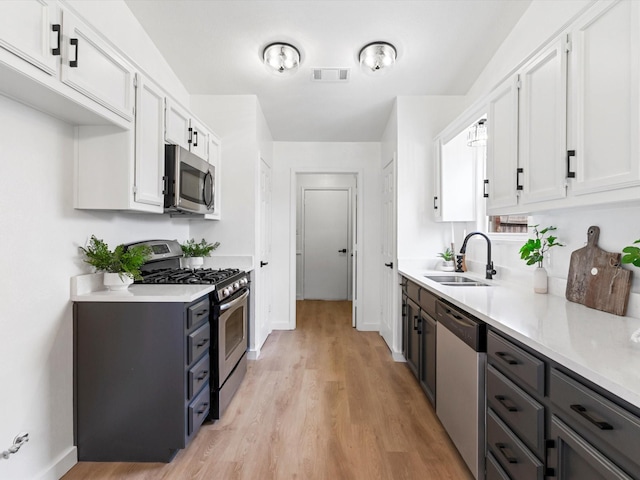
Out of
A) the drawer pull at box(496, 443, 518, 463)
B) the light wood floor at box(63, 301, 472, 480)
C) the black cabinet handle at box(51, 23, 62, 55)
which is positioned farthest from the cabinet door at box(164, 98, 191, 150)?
the drawer pull at box(496, 443, 518, 463)

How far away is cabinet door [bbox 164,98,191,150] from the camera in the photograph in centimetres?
231

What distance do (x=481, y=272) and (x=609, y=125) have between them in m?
1.88

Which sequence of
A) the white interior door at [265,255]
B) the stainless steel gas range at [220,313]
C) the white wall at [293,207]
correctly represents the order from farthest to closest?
the white wall at [293,207] → the white interior door at [265,255] → the stainless steel gas range at [220,313]

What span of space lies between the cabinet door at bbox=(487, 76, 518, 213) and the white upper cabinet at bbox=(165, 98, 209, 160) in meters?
2.13

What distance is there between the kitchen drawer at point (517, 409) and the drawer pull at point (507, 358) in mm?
78

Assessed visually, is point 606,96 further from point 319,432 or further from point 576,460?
point 319,432

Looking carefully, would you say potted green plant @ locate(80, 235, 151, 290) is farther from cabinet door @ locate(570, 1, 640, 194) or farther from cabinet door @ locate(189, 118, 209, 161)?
cabinet door @ locate(570, 1, 640, 194)

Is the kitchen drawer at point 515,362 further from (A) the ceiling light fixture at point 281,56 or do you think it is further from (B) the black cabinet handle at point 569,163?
(A) the ceiling light fixture at point 281,56

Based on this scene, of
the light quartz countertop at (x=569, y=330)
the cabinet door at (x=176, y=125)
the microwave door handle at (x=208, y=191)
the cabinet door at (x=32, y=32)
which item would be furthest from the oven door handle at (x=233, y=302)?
the cabinet door at (x=32, y=32)

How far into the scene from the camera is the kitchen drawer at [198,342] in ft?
6.15

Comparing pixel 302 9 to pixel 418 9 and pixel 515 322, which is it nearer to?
pixel 418 9

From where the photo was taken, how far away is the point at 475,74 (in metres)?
3.03

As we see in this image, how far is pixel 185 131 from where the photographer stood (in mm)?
2598

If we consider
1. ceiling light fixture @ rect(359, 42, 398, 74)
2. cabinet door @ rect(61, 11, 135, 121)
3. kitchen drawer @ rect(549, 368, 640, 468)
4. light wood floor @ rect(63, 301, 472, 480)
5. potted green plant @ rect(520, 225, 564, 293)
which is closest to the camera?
kitchen drawer @ rect(549, 368, 640, 468)
